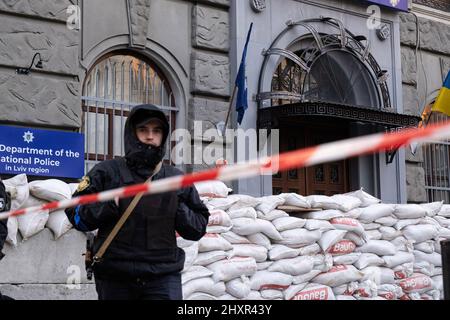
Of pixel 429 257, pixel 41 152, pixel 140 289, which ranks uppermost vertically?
pixel 41 152

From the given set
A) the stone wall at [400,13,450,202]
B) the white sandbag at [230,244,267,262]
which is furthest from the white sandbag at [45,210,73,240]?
the stone wall at [400,13,450,202]

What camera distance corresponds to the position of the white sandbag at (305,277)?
7746 mm

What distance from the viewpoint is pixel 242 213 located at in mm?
7516

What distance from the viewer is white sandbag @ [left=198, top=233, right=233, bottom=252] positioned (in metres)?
7.06

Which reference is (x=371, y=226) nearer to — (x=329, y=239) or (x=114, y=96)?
(x=329, y=239)

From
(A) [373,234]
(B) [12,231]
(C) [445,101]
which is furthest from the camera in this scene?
(C) [445,101]

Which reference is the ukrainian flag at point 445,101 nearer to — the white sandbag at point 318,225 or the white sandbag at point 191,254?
the white sandbag at point 318,225

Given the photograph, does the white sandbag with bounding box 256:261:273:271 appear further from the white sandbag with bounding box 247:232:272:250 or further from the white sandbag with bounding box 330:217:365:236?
the white sandbag with bounding box 330:217:365:236

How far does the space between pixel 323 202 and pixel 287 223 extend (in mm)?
648

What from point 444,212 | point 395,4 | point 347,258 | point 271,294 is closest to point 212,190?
point 271,294

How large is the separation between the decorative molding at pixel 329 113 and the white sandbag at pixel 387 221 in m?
1.75

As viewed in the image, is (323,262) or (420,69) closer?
(323,262)
